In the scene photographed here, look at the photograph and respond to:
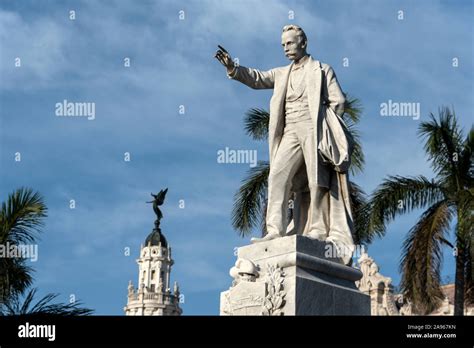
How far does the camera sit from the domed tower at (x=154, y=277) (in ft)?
325

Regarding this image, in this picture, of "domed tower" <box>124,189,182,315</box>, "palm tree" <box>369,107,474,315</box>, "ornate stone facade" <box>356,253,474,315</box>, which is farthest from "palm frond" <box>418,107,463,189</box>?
"domed tower" <box>124,189,182,315</box>

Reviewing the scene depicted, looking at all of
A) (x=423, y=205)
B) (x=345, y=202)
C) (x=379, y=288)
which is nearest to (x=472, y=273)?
(x=423, y=205)

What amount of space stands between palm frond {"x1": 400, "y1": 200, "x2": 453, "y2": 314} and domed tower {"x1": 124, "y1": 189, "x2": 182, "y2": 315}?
8030 cm

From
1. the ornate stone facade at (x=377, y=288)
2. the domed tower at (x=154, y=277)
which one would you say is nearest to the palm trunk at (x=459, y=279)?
the ornate stone facade at (x=377, y=288)

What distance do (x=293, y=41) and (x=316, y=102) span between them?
1.00 metres

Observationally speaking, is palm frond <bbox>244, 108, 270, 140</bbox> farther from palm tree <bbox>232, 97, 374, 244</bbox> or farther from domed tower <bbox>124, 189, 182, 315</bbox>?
domed tower <bbox>124, 189, 182, 315</bbox>

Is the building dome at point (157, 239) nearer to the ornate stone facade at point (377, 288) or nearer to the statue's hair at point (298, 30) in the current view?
the ornate stone facade at point (377, 288)

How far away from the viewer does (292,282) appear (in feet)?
38.1

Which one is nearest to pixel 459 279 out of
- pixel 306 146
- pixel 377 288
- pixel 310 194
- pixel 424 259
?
pixel 424 259

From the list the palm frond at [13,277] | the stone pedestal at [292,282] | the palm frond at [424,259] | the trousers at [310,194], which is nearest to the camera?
the stone pedestal at [292,282]

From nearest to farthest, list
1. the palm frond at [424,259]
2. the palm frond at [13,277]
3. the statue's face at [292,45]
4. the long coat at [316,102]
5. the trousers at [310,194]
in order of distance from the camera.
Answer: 1. the trousers at [310,194]
2. the long coat at [316,102]
3. the statue's face at [292,45]
4. the palm frond at [13,277]
5. the palm frond at [424,259]

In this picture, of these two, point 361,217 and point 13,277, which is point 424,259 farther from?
point 13,277

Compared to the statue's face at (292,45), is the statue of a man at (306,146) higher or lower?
lower

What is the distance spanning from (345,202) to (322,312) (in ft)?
5.92
